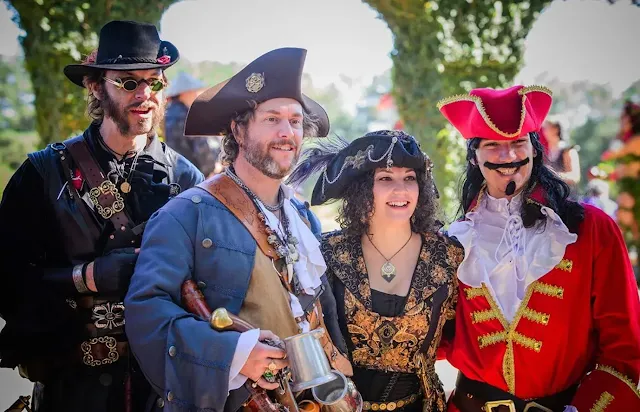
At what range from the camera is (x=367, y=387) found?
111 inches

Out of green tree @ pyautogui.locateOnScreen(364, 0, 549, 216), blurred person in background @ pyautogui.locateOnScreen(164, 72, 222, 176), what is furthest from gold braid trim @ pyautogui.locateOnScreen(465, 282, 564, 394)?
blurred person in background @ pyautogui.locateOnScreen(164, 72, 222, 176)

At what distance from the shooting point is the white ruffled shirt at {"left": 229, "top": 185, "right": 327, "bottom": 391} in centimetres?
206

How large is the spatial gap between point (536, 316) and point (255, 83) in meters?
1.61

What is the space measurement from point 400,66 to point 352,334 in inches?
167

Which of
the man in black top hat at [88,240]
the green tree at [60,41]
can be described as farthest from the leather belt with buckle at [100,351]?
the green tree at [60,41]

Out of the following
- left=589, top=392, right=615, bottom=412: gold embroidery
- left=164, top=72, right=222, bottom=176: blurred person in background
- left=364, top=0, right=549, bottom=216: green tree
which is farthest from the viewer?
left=164, top=72, right=222, bottom=176: blurred person in background

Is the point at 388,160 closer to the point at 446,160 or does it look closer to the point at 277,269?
the point at 277,269

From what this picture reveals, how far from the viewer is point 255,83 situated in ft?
8.15

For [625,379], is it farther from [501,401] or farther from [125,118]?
[125,118]

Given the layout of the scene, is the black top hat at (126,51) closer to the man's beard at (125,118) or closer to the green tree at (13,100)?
the man's beard at (125,118)

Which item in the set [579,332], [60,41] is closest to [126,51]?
[579,332]

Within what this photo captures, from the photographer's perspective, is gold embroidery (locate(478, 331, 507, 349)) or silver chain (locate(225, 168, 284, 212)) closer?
silver chain (locate(225, 168, 284, 212))

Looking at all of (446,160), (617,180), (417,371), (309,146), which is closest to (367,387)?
(417,371)

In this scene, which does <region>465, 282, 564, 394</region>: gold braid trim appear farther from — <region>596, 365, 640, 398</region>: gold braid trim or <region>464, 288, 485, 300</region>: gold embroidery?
<region>596, 365, 640, 398</region>: gold braid trim
